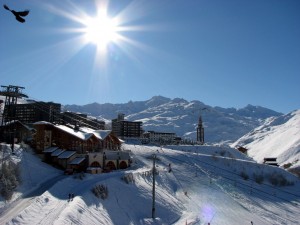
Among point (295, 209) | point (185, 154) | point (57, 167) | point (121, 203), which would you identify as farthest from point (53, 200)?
point (185, 154)

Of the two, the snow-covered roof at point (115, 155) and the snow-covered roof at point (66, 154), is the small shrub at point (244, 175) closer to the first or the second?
the snow-covered roof at point (115, 155)

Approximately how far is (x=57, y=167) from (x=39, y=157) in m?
5.02

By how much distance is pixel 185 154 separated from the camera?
96750 mm

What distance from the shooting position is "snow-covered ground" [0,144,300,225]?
38.2m

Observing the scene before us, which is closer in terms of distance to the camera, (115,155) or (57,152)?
(57,152)

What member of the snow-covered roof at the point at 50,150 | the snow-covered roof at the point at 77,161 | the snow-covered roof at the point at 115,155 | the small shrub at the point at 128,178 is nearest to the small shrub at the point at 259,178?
the snow-covered roof at the point at 115,155

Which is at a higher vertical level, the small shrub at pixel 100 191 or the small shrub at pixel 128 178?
the small shrub at pixel 128 178

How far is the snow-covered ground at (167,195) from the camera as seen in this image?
1502 inches

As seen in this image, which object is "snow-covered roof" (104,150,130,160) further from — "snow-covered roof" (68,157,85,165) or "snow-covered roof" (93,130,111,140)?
"snow-covered roof" (68,157,85,165)

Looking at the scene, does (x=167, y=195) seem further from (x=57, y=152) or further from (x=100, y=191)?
(x=57, y=152)

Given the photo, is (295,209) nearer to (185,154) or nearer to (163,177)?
(163,177)

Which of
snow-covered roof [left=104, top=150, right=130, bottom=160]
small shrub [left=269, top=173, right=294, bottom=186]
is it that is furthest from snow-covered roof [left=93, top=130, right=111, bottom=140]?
small shrub [left=269, top=173, right=294, bottom=186]

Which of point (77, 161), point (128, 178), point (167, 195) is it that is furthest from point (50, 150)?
point (167, 195)

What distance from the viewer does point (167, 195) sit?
58719mm
